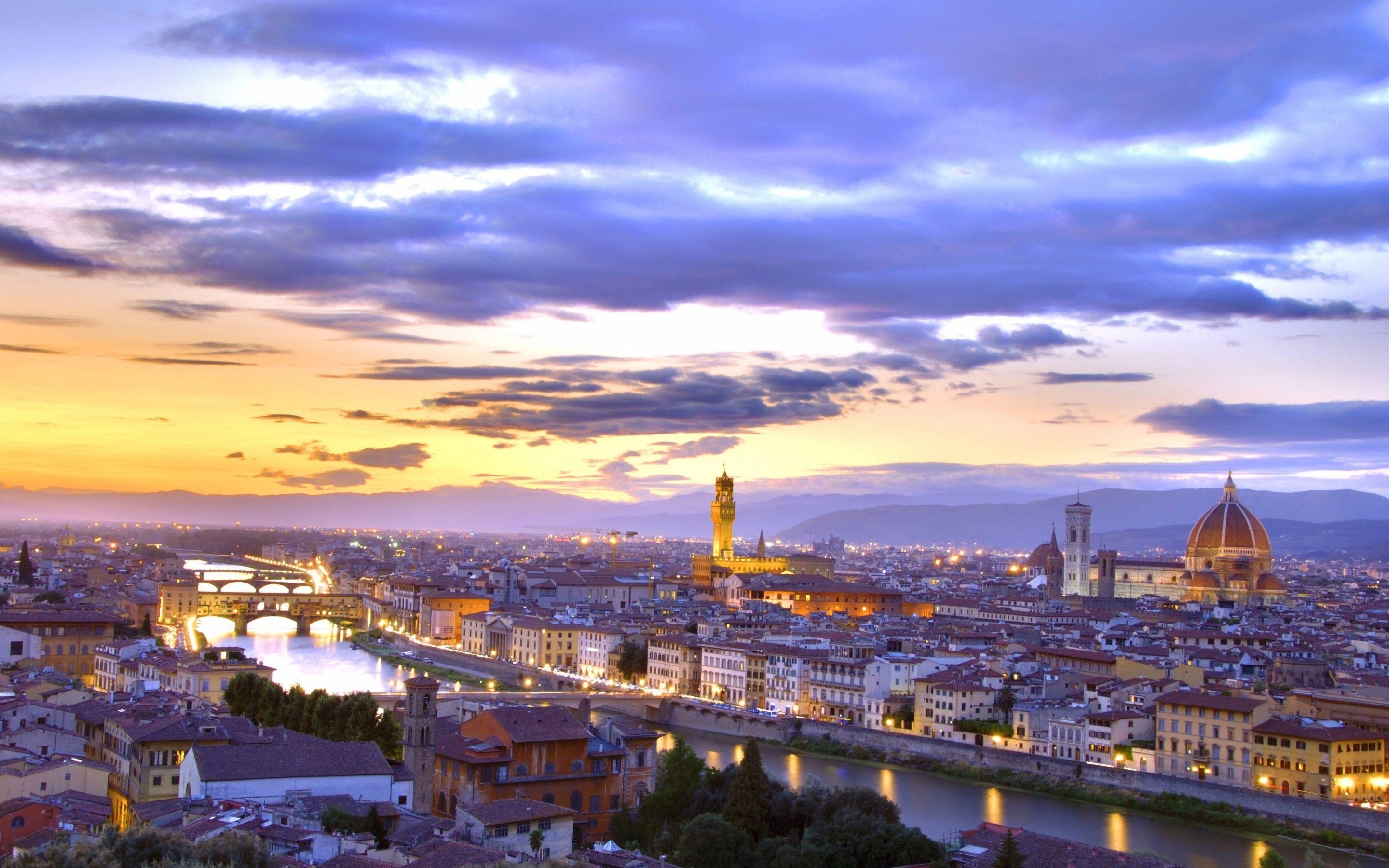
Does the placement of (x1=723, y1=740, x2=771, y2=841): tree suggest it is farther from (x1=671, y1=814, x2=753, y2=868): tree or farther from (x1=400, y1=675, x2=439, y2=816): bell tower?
(x1=400, y1=675, x2=439, y2=816): bell tower

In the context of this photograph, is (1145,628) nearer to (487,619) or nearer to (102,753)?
(487,619)

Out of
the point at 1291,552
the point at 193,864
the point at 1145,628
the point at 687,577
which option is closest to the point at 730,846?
the point at 193,864

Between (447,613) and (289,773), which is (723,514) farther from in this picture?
(289,773)

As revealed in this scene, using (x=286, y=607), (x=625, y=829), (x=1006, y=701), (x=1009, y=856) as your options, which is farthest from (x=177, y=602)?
(x=1009, y=856)

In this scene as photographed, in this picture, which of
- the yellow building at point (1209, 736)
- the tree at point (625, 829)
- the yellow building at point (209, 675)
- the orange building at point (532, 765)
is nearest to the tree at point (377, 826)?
the orange building at point (532, 765)

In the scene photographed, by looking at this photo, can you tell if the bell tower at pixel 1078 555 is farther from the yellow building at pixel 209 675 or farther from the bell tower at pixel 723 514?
the yellow building at pixel 209 675

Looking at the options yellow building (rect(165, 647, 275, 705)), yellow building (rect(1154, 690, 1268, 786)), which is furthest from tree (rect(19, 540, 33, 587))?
yellow building (rect(1154, 690, 1268, 786))
